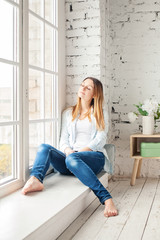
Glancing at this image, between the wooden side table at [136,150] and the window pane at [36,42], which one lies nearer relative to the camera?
the window pane at [36,42]

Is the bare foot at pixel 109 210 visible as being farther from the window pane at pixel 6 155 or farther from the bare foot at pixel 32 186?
the window pane at pixel 6 155

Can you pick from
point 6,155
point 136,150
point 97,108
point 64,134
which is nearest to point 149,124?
point 136,150

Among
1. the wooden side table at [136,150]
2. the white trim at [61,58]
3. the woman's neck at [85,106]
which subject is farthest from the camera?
the wooden side table at [136,150]

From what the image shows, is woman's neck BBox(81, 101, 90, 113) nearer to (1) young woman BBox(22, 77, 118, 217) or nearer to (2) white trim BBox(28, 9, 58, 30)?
(1) young woman BBox(22, 77, 118, 217)

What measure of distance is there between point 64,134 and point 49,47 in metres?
0.86

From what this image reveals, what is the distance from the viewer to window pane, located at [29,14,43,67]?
9.27 feet

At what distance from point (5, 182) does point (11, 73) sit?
32.7 inches

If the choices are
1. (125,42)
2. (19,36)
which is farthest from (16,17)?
(125,42)

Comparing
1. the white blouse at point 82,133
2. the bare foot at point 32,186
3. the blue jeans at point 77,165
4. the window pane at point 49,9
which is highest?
the window pane at point 49,9

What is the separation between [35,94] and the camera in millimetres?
2893

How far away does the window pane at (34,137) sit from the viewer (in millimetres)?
2795

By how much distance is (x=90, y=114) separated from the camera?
3.07 meters

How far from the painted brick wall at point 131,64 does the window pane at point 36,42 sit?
119 centimetres

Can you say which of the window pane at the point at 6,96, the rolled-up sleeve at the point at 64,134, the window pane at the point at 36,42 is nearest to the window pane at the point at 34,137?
the rolled-up sleeve at the point at 64,134
